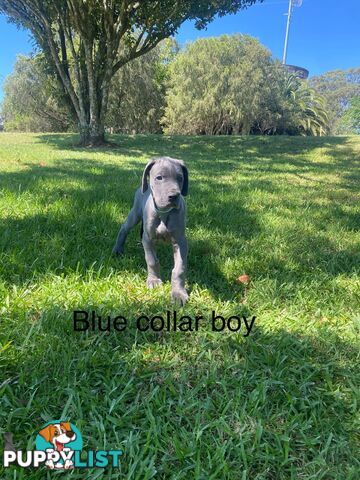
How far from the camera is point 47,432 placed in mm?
1486

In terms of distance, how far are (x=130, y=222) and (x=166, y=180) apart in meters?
0.83

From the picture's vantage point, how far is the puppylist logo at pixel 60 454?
1366mm

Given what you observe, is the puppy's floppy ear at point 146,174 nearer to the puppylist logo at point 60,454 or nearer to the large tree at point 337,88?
the puppylist logo at point 60,454

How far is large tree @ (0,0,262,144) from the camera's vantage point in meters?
11.2

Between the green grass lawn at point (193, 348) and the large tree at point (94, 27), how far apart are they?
30.5 ft

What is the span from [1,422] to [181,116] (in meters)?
30.5

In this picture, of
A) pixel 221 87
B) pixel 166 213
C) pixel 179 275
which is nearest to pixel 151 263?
pixel 179 275

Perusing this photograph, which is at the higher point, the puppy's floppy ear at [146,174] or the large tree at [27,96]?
the large tree at [27,96]

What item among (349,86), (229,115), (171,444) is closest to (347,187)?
(171,444)

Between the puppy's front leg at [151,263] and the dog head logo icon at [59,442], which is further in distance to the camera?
the puppy's front leg at [151,263]

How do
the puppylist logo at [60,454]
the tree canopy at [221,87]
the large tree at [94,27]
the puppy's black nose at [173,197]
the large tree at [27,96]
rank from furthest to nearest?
the large tree at [27,96]
the tree canopy at [221,87]
the large tree at [94,27]
the puppy's black nose at [173,197]
the puppylist logo at [60,454]

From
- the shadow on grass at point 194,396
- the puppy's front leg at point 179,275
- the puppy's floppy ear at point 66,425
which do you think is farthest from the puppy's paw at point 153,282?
the puppy's floppy ear at point 66,425

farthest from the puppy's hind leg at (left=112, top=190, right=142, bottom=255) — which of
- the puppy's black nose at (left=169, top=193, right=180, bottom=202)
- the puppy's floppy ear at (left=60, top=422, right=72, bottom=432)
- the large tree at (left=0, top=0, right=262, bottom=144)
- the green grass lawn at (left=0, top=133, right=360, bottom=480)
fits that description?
the large tree at (left=0, top=0, right=262, bottom=144)

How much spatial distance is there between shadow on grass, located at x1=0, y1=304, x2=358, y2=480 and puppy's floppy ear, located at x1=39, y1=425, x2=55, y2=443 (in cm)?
4
